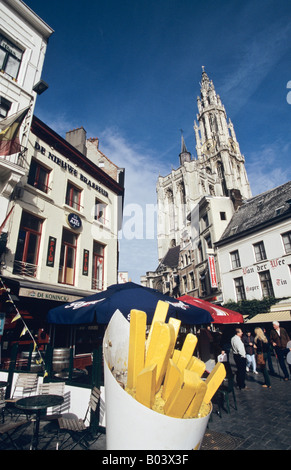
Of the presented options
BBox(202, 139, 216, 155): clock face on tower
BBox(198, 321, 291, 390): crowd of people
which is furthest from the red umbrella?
BBox(202, 139, 216, 155): clock face on tower

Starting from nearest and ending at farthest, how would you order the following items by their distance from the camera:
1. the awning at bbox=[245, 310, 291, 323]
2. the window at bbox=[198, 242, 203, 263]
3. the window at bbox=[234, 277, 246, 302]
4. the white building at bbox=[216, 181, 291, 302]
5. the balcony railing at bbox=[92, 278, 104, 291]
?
the balcony railing at bbox=[92, 278, 104, 291] → the awning at bbox=[245, 310, 291, 323] → the white building at bbox=[216, 181, 291, 302] → the window at bbox=[234, 277, 246, 302] → the window at bbox=[198, 242, 203, 263]

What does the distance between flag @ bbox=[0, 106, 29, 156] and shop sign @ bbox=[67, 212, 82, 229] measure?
407 cm

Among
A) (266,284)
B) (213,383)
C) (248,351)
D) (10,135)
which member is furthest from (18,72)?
(266,284)

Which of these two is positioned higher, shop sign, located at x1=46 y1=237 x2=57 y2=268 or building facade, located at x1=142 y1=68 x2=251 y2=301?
building facade, located at x1=142 y1=68 x2=251 y2=301

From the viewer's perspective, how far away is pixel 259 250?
18.7 metres

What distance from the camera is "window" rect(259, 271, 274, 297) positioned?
17.4 metres

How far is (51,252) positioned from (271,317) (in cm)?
1489

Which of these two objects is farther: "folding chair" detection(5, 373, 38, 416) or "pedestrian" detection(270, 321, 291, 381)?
"pedestrian" detection(270, 321, 291, 381)

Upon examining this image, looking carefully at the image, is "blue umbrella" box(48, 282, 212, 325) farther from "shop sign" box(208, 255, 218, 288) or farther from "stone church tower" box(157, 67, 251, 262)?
"stone church tower" box(157, 67, 251, 262)

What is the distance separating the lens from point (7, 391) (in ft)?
19.4

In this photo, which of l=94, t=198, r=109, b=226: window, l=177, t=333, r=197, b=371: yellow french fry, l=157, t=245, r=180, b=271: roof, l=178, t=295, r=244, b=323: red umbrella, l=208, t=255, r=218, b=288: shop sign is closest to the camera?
l=177, t=333, r=197, b=371: yellow french fry

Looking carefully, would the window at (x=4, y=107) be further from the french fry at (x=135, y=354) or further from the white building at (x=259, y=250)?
the white building at (x=259, y=250)
